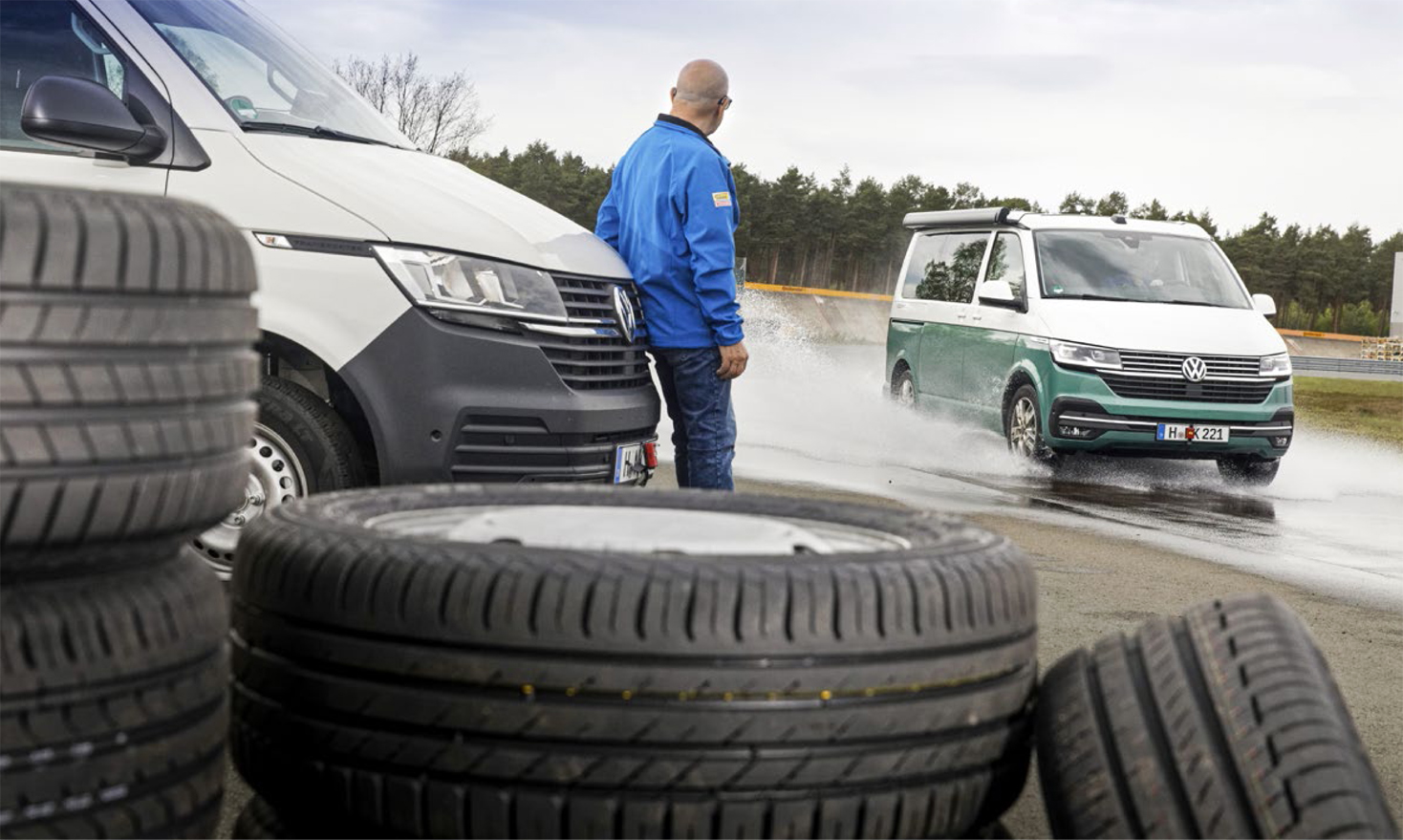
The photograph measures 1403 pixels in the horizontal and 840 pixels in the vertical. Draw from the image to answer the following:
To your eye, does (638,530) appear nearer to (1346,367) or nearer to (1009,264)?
A: (1009,264)

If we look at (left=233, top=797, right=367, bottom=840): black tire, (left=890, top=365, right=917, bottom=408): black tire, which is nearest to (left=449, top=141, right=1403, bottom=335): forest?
(left=890, top=365, right=917, bottom=408): black tire

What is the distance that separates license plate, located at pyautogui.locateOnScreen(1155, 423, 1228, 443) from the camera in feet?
40.6

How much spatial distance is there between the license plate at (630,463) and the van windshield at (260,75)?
146 cm

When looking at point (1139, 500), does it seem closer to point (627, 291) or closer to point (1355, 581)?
point (1355, 581)

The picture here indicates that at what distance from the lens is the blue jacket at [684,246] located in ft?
21.2

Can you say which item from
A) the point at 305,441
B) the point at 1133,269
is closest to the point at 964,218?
the point at 1133,269

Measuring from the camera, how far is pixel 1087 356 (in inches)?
486

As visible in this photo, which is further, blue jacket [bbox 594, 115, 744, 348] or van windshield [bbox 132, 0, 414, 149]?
blue jacket [bbox 594, 115, 744, 348]

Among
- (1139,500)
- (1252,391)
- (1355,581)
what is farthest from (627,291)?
(1252,391)

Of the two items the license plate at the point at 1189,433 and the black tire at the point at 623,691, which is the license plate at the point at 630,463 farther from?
the license plate at the point at 1189,433

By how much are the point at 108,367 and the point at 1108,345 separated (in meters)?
10.8

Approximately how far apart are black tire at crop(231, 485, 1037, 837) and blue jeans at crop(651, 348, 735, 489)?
4070 millimetres

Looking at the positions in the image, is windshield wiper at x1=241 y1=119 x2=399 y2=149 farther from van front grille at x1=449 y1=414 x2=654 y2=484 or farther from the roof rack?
the roof rack

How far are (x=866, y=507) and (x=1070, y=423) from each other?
934 centimetres
